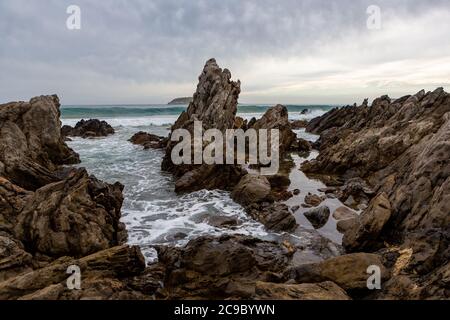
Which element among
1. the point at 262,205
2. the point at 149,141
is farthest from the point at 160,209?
the point at 149,141

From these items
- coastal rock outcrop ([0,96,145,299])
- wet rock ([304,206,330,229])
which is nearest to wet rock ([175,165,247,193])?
coastal rock outcrop ([0,96,145,299])

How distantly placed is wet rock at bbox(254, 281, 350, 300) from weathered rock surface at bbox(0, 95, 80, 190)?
13.6 m

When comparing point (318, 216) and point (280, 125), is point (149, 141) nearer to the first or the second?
point (280, 125)

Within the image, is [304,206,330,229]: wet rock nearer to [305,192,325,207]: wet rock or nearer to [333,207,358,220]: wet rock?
[333,207,358,220]: wet rock

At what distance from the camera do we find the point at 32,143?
23531 millimetres

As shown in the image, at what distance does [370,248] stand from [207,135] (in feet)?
60.8

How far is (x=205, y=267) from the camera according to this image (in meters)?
10.1

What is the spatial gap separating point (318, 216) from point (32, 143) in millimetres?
19597

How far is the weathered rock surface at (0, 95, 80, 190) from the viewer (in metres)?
17.3

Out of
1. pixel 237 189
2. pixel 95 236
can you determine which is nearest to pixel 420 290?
pixel 95 236

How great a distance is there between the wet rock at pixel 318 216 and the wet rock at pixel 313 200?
1647 millimetres

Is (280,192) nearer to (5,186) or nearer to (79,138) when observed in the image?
(5,186)

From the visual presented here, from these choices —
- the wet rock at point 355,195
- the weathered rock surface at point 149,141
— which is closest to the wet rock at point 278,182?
the wet rock at point 355,195

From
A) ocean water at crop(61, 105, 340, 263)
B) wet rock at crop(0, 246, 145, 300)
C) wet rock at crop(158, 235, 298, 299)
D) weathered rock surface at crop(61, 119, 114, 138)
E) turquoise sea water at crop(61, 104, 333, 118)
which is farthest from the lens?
turquoise sea water at crop(61, 104, 333, 118)
